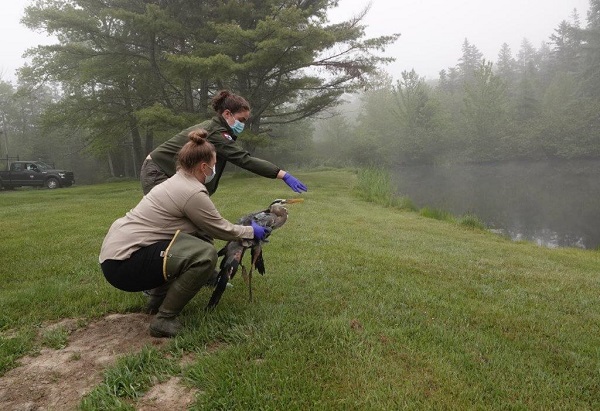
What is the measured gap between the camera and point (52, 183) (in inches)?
944

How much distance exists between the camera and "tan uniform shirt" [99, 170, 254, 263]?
9.22 feet

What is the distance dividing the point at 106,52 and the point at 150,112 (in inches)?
220

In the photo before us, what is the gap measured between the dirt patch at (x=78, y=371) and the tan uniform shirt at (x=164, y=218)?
0.69 meters

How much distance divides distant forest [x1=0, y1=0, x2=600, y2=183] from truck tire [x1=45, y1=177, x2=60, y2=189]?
9.10 ft

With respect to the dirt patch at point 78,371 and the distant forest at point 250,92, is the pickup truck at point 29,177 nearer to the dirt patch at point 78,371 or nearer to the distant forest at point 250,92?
the distant forest at point 250,92

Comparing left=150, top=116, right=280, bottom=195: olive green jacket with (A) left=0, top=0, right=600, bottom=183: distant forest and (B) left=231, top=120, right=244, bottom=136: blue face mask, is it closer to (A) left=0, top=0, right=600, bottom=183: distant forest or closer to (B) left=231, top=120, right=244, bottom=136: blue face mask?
(B) left=231, top=120, right=244, bottom=136: blue face mask

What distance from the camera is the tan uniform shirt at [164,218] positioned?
111 inches

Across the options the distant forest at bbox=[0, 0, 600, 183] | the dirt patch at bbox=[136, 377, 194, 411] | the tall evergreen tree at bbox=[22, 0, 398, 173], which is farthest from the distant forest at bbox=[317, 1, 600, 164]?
the dirt patch at bbox=[136, 377, 194, 411]

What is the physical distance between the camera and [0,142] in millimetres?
40969

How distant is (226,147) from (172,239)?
1.20 metres

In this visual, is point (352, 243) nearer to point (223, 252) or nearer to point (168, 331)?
point (223, 252)

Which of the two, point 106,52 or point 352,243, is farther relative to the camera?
point 106,52

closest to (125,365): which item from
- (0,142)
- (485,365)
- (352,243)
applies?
(485,365)

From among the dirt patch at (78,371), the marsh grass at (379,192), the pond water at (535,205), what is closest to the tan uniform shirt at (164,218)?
the dirt patch at (78,371)
